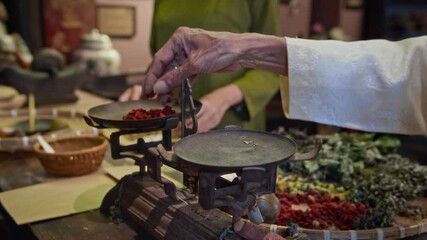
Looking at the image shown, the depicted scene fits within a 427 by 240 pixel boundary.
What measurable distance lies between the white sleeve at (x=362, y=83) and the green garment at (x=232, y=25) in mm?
710

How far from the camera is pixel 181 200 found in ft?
3.60

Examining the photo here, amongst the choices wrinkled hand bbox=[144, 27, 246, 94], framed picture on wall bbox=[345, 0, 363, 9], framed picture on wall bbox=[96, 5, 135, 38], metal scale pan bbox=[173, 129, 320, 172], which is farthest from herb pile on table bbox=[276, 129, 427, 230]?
framed picture on wall bbox=[345, 0, 363, 9]

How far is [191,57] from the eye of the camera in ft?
3.59

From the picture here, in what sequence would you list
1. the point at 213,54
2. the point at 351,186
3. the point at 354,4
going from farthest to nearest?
the point at 354,4 → the point at 351,186 → the point at 213,54

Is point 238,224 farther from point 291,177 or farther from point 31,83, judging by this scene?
point 31,83

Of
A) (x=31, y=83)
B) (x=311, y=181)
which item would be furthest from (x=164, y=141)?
(x=31, y=83)

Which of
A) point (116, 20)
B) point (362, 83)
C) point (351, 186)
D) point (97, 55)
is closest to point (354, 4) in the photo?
point (116, 20)

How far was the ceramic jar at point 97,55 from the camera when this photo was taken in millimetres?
3350

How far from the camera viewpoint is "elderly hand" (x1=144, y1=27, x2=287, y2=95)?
1.09m

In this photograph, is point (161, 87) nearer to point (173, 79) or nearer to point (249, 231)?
point (173, 79)

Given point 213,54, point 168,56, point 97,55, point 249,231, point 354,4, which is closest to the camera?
point 249,231

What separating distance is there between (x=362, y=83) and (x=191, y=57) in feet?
1.40

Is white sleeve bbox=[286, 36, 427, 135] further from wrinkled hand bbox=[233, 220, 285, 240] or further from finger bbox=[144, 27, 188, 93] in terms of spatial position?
wrinkled hand bbox=[233, 220, 285, 240]

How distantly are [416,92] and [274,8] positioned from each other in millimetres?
903
